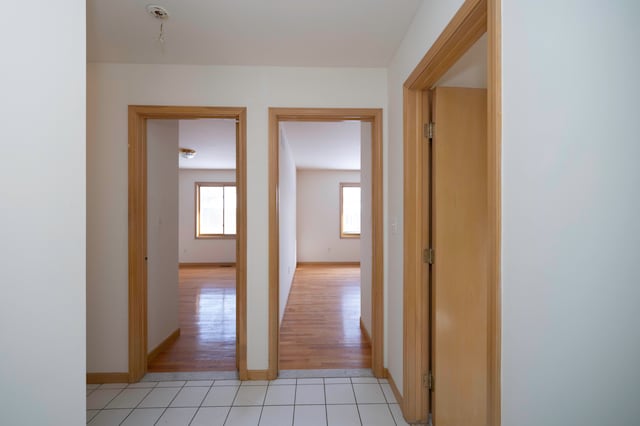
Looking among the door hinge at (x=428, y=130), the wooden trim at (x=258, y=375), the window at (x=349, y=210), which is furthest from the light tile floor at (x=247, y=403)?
the window at (x=349, y=210)

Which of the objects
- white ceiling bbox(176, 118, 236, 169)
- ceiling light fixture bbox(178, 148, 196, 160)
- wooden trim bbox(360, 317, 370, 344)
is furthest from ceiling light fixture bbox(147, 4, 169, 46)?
ceiling light fixture bbox(178, 148, 196, 160)

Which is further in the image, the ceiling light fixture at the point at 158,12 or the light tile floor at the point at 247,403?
the light tile floor at the point at 247,403

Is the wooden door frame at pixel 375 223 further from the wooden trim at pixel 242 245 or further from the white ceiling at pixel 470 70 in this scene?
the white ceiling at pixel 470 70

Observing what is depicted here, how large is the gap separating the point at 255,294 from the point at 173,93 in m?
1.80

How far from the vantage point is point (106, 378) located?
7.59 feet

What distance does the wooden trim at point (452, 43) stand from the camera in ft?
3.74

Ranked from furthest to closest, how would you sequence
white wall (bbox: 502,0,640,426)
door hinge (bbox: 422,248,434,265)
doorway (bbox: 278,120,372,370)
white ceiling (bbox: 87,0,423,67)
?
doorway (bbox: 278,120,372,370)
door hinge (bbox: 422,248,434,265)
white ceiling (bbox: 87,0,423,67)
white wall (bbox: 502,0,640,426)

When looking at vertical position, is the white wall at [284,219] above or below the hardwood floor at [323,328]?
above

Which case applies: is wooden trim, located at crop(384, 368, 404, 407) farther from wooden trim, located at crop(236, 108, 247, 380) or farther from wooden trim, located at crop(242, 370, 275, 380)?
wooden trim, located at crop(236, 108, 247, 380)

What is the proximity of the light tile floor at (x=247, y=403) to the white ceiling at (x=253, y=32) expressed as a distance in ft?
8.43

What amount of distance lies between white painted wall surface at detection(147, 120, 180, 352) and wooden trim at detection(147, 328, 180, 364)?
0.11 ft

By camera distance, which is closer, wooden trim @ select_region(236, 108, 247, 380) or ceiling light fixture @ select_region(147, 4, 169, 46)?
ceiling light fixture @ select_region(147, 4, 169, 46)

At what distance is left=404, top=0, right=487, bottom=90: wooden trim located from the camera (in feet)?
3.74

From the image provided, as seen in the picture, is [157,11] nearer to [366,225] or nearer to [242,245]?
[242,245]
